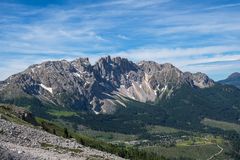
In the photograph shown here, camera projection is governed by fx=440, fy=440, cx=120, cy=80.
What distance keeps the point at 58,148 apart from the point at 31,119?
64.3 meters

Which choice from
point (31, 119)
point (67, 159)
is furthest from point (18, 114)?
point (67, 159)

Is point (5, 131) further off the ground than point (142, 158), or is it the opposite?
point (5, 131)

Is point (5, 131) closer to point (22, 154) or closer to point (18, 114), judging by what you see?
point (22, 154)

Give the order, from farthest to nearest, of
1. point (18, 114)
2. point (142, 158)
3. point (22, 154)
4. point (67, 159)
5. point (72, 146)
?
point (142, 158)
point (18, 114)
point (72, 146)
point (67, 159)
point (22, 154)

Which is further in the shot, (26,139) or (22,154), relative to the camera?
(26,139)

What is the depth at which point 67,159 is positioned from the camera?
215ft

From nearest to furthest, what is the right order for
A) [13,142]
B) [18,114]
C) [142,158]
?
1. [13,142]
2. [18,114]
3. [142,158]

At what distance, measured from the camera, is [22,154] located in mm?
54875

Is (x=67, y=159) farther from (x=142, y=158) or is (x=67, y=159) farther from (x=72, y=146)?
(x=142, y=158)

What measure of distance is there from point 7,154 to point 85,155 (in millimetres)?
33749

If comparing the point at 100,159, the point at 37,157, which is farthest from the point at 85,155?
the point at 37,157

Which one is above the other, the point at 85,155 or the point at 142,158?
the point at 85,155

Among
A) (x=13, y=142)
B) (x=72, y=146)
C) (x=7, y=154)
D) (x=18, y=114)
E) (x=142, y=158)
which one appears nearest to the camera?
(x=7, y=154)

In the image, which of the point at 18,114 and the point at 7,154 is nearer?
the point at 7,154
